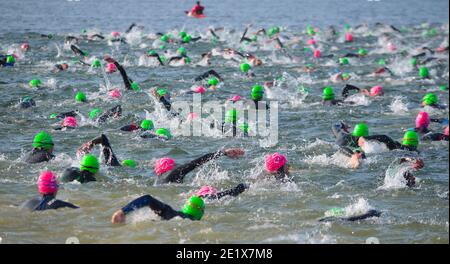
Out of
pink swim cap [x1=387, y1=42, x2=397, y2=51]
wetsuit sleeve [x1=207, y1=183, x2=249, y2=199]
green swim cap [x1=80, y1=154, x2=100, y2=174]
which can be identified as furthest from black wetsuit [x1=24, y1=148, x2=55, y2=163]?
pink swim cap [x1=387, y1=42, x2=397, y2=51]

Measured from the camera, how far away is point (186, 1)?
8338 cm

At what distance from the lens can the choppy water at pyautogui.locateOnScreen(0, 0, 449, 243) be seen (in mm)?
9203

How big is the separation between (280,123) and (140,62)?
38.1 ft

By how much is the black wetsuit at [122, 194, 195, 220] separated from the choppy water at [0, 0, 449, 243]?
274mm

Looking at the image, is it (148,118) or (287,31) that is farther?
(287,31)

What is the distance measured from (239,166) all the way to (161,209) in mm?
4496

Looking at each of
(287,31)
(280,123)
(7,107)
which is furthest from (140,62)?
(287,31)

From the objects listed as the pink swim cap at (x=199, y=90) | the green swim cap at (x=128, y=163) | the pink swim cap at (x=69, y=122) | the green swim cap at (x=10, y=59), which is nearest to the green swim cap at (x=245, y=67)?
the pink swim cap at (x=199, y=90)

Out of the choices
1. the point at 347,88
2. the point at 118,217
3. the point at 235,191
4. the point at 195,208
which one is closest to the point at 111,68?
the point at 347,88

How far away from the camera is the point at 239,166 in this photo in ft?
42.8

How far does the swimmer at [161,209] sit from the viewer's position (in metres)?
8.12

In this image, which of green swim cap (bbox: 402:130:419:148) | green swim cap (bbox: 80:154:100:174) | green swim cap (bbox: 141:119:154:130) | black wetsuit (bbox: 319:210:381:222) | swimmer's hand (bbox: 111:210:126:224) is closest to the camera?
swimmer's hand (bbox: 111:210:126:224)

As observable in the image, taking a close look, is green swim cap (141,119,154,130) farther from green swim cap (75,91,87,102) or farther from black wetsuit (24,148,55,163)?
green swim cap (75,91,87,102)
